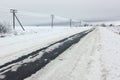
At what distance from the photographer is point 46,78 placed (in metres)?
7.33

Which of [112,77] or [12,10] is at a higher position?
[12,10]

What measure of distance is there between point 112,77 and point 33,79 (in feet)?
7.90

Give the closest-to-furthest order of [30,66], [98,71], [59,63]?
1. [98,71]
2. [30,66]
3. [59,63]

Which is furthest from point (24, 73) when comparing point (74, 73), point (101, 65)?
point (101, 65)

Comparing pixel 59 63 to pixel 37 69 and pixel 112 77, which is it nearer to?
pixel 37 69

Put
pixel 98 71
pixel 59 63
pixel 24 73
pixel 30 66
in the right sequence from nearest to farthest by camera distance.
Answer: pixel 24 73
pixel 98 71
pixel 30 66
pixel 59 63

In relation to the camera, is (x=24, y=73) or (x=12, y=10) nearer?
(x=24, y=73)

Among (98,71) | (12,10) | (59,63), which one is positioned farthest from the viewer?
(12,10)

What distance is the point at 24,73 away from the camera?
8.00 meters

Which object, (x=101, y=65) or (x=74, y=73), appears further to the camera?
(x=101, y=65)

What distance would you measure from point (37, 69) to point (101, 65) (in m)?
2.61

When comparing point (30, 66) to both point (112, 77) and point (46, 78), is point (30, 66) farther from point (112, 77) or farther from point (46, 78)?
point (112, 77)

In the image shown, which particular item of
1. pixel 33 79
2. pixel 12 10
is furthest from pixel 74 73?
pixel 12 10

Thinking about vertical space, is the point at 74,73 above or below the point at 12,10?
below
